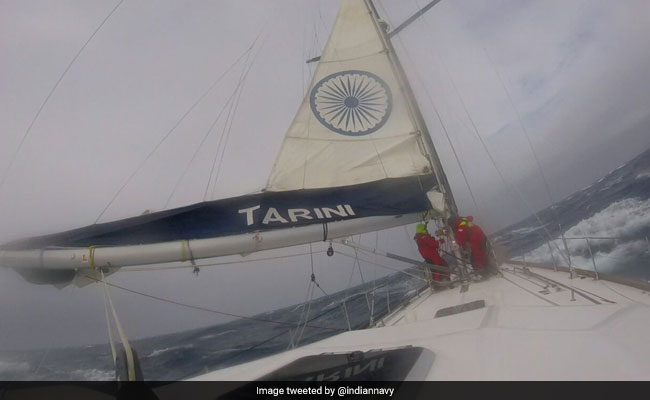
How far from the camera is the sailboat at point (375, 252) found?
67.1 inches

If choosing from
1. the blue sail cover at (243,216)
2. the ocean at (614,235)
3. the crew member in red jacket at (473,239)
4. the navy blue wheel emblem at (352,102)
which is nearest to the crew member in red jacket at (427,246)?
the crew member in red jacket at (473,239)

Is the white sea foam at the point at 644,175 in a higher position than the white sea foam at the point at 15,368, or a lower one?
higher

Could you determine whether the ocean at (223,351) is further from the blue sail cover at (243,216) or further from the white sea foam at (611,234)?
the white sea foam at (611,234)

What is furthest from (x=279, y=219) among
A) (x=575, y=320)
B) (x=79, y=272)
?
(x=575, y=320)

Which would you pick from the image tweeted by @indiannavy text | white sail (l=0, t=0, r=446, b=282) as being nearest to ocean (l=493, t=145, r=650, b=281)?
white sail (l=0, t=0, r=446, b=282)

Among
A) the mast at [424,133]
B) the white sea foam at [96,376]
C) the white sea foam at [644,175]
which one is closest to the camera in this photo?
the mast at [424,133]

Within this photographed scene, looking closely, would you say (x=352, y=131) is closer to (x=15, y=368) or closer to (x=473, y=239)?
(x=473, y=239)

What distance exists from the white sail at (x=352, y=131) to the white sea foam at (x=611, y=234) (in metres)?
A: 4.56

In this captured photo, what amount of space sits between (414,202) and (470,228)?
1973mm

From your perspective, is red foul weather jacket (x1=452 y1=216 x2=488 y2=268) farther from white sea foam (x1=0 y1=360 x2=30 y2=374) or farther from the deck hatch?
white sea foam (x1=0 y1=360 x2=30 y2=374)

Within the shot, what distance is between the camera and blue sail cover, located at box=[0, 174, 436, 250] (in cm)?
277

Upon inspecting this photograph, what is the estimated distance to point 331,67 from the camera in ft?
22.7

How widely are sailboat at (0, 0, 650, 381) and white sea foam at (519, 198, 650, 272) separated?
4.58 metres

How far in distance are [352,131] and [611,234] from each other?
416 inches
